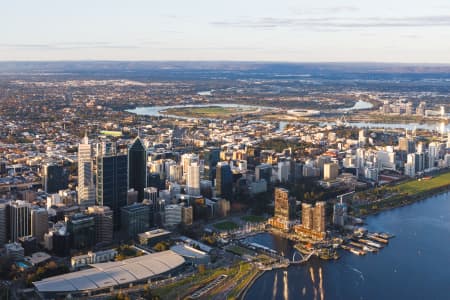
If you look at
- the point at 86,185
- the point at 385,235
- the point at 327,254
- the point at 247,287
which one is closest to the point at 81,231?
the point at 86,185

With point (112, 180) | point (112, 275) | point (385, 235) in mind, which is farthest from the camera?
point (112, 180)

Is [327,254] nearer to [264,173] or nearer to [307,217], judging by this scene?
[307,217]

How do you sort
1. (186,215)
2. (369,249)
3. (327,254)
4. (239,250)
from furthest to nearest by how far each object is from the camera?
1. (186,215)
2. (369,249)
3. (239,250)
4. (327,254)

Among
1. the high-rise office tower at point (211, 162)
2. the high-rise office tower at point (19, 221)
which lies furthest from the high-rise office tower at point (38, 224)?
the high-rise office tower at point (211, 162)

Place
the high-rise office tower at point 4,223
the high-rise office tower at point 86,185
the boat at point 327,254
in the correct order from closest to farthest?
the boat at point 327,254 < the high-rise office tower at point 4,223 < the high-rise office tower at point 86,185

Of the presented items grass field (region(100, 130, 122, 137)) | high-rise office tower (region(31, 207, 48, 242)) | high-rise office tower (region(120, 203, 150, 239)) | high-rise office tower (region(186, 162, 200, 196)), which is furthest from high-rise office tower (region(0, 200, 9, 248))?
grass field (region(100, 130, 122, 137))

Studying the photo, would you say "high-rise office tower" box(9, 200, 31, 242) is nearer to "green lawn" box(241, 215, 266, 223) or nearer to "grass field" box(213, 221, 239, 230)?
"grass field" box(213, 221, 239, 230)

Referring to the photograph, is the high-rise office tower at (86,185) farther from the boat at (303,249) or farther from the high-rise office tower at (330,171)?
the high-rise office tower at (330,171)
